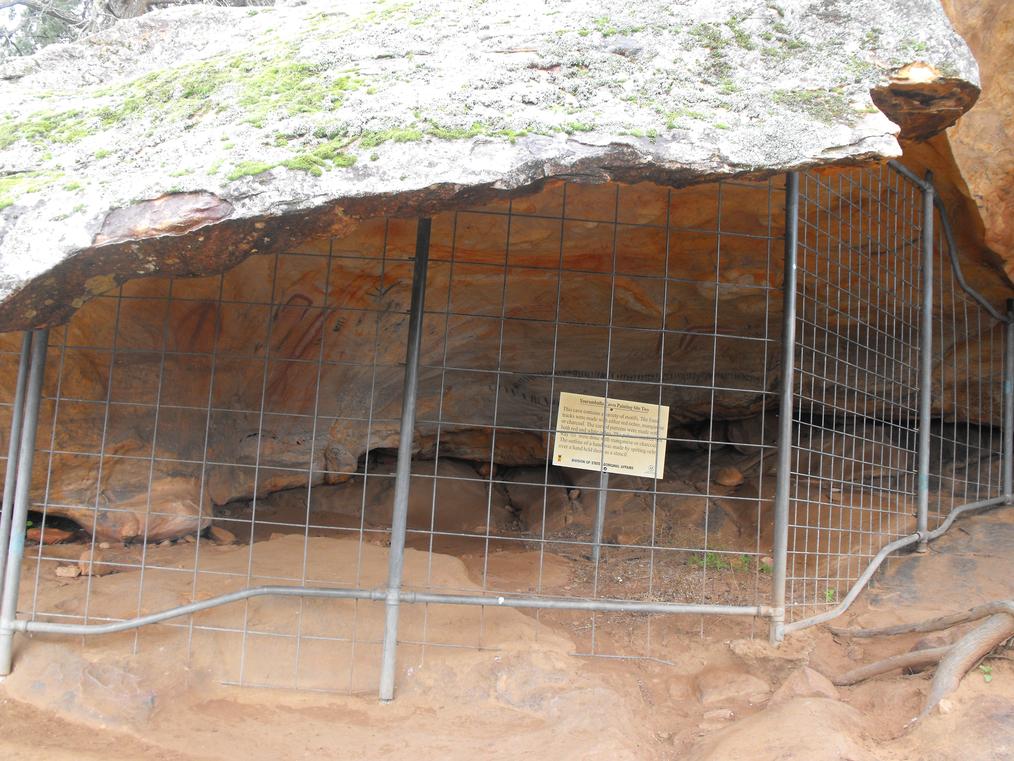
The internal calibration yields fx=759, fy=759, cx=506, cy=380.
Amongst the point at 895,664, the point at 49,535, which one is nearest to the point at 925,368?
the point at 895,664

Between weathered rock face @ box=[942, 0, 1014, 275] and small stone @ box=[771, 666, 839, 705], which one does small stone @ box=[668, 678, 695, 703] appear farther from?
weathered rock face @ box=[942, 0, 1014, 275]

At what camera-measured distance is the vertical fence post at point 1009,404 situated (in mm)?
5883

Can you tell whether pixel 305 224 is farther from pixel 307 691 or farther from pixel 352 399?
pixel 352 399

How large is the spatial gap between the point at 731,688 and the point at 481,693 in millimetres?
1211

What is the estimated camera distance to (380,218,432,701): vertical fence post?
364 cm

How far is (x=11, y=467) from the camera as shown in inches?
150

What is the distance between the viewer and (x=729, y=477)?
739 centimetres

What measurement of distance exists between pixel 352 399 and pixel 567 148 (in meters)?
3.70

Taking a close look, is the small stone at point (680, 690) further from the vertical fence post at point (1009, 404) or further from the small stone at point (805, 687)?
the vertical fence post at point (1009, 404)

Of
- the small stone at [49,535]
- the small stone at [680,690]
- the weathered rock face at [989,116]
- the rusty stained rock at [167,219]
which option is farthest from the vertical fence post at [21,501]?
the weathered rock face at [989,116]

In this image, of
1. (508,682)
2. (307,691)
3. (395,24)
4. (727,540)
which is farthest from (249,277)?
(727,540)

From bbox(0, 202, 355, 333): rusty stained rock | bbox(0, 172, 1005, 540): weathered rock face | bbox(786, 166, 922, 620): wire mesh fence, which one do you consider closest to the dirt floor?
bbox(786, 166, 922, 620): wire mesh fence

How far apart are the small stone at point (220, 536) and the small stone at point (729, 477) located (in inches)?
177

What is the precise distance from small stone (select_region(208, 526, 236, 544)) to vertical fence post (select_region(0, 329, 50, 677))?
1.72 m
